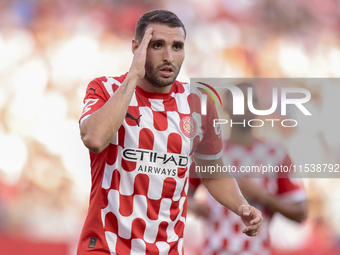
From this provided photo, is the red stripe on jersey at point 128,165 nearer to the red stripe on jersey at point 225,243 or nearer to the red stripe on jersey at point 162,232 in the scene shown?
the red stripe on jersey at point 162,232

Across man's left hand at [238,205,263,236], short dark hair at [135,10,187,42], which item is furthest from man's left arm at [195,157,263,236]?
short dark hair at [135,10,187,42]

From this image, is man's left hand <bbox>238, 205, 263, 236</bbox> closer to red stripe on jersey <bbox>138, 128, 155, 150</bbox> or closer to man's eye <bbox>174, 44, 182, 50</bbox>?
red stripe on jersey <bbox>138, 128, 155, 150</bbox>

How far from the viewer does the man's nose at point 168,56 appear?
1.82 metres

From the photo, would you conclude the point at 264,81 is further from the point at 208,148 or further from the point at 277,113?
the point at 208,148

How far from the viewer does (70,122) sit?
235 inches

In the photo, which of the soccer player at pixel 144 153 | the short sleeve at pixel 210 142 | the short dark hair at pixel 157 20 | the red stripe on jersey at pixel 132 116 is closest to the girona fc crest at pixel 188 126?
the soccer player at pixel 144 153

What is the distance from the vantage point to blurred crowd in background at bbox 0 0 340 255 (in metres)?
5.80

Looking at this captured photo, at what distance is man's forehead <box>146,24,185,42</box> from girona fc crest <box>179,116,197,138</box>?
365mm

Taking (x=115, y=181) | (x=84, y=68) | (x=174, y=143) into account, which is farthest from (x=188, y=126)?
(x=84, y=68)

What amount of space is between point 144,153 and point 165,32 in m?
0.55

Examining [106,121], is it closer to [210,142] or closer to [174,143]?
[174,143]

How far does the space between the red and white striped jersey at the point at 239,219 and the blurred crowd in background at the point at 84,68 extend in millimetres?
2423

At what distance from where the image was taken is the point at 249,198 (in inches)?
115

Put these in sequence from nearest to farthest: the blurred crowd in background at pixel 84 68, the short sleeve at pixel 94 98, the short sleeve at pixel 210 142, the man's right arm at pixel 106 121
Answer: the man's right arm at pixel 106 121 → the short sleeve at pixel 94 98 → the short sleeve at pixel 210 142 → the blurred crowd in background at pixel 84 68
